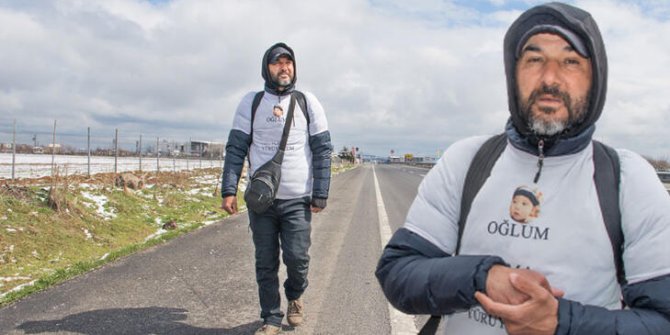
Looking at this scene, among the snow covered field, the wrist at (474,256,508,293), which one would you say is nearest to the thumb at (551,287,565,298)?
the wrist at (474,256,508,293)

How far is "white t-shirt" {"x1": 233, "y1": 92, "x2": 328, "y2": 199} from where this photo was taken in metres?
3.93

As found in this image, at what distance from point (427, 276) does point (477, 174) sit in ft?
1.16

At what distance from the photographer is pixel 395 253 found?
155cm

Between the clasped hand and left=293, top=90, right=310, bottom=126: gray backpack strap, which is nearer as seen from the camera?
the clasped hand

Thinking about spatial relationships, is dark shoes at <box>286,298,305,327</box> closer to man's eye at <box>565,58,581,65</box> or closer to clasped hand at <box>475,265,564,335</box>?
clasped hand at <box>475,265,564,335</box>

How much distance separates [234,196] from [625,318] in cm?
315

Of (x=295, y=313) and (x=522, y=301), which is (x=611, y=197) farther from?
(x=295, y=313)

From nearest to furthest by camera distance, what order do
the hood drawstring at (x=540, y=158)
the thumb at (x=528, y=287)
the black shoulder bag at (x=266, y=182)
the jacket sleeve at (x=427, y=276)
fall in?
the thumb at (x=528, y=287) < the jacket sleeve at (x=427, y=276) < the hood drawstring at (x=540, y=158) < the black shoulder bag at (x=266, y=182)

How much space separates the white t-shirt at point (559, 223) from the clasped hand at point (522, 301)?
5.0 inches

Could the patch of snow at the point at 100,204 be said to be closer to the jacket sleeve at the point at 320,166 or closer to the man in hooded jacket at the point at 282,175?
the man in hooded jacket at the point at 282,175

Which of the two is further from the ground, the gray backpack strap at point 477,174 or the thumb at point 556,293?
the gray backpack strap at point 477,174

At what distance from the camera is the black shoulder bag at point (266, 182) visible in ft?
12.2

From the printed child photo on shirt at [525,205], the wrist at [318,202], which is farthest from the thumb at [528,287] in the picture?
the wrist at [318,202]

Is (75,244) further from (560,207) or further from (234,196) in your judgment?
(560,207)
